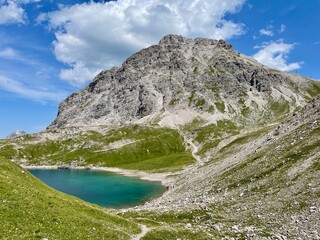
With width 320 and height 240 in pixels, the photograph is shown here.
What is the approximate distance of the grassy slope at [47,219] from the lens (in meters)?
27.4

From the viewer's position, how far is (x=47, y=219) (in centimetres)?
3073

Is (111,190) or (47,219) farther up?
(47,219)

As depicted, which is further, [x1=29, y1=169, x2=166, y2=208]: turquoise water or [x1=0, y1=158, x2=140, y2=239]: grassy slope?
[x1=29, y1=169, x2=166, y2=208]: turquoise water

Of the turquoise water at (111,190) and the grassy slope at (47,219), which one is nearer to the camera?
the grassy slope at (47,219)

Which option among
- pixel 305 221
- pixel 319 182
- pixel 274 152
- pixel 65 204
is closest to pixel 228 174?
pixel 274 152

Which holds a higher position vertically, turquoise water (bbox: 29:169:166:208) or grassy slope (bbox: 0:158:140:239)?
grassy slope (bbox: 0:158:140:239)

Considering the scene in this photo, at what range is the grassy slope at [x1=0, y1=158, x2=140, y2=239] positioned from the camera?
2742 centimetres

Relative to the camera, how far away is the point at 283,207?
49.2 m

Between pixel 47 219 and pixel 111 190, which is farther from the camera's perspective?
pixel 111 190

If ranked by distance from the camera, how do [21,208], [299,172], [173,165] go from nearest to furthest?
[21,208]
[299,172]
[173,165]

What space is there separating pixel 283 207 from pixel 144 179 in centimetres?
12283

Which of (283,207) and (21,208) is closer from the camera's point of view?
(21,208)

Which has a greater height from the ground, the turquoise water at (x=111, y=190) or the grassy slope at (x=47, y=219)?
the grassy slope at (x=47, y=219)

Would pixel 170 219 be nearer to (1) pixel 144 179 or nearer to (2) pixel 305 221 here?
(2) pixel 305 221
